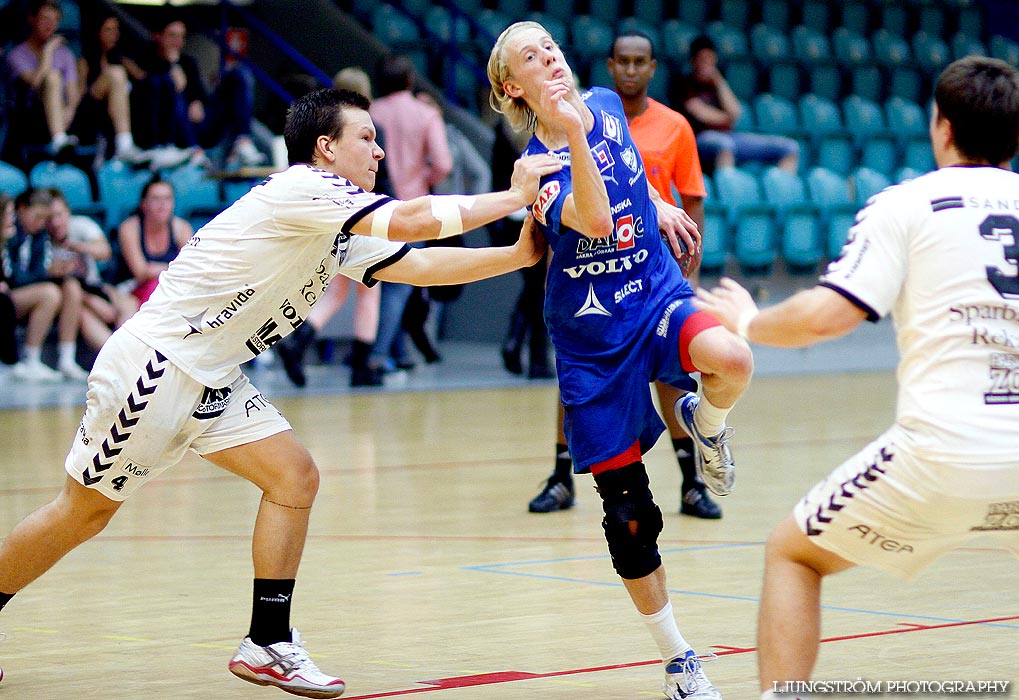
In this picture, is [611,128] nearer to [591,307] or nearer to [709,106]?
[591,307]

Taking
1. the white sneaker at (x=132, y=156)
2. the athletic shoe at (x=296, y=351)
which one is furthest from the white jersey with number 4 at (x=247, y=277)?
the white sneaker at (x=132, y=156)

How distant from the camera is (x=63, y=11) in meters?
14.8

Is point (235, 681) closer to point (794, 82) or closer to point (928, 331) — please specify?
point (928, 331)

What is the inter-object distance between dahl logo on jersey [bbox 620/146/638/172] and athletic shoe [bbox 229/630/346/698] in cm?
162

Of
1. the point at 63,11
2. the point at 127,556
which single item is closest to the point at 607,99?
the point at 127,556

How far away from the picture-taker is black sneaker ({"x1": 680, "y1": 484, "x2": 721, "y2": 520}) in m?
6.69

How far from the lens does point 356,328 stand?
39.1 feet

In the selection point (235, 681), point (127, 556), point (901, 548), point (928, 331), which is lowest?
point (127, 556)

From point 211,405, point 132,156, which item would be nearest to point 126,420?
point 211,405

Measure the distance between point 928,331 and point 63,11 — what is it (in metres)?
13.3

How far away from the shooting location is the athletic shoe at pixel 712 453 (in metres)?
4.54

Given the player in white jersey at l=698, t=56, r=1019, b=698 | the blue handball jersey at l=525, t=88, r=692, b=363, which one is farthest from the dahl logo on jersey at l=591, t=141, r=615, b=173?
the player in white jersey at l=698, t=56, r=1019, b=698

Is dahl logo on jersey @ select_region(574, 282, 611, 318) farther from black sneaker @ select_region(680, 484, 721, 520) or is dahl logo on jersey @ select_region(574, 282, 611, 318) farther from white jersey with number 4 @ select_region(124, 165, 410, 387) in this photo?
black sneaker @ select_region(680, 484, 721, 520)

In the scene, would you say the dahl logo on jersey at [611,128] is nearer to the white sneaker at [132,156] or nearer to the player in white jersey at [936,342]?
the player in white jersey at [936,342]
